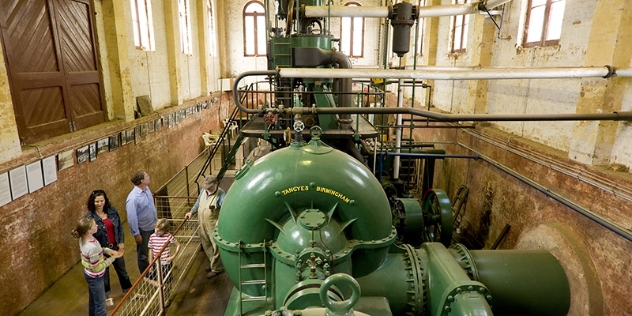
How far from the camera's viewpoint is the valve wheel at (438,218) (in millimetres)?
6008

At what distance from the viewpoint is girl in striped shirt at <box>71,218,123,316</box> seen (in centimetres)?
393

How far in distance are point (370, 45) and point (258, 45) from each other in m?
5.29

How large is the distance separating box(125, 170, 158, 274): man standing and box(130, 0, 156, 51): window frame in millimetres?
5024

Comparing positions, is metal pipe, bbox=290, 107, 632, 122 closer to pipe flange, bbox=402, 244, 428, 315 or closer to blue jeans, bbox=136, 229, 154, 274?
pipe flange, bbox=402, 244, 428, 315

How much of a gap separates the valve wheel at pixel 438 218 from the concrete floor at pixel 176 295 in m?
3.30

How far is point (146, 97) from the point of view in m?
8.88

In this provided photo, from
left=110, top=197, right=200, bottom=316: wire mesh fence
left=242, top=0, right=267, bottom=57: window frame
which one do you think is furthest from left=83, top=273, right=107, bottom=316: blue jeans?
left=242, top=0, right=267, bottom=57: window frame

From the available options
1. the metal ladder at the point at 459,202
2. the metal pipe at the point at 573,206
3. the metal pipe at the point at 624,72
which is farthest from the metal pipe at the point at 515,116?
the metal ladder at the point at 459,202

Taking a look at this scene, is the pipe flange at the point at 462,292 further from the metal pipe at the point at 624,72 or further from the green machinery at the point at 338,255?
the metal pipe at the point at 624,72

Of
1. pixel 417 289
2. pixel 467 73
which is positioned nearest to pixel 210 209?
pixel 417 289

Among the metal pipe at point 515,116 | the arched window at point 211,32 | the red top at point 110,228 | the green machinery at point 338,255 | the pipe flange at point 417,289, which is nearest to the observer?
the green machinery at point 338,255

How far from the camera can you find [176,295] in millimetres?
4957

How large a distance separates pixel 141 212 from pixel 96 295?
1.19 metres

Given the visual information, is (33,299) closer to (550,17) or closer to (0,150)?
(0,150)
